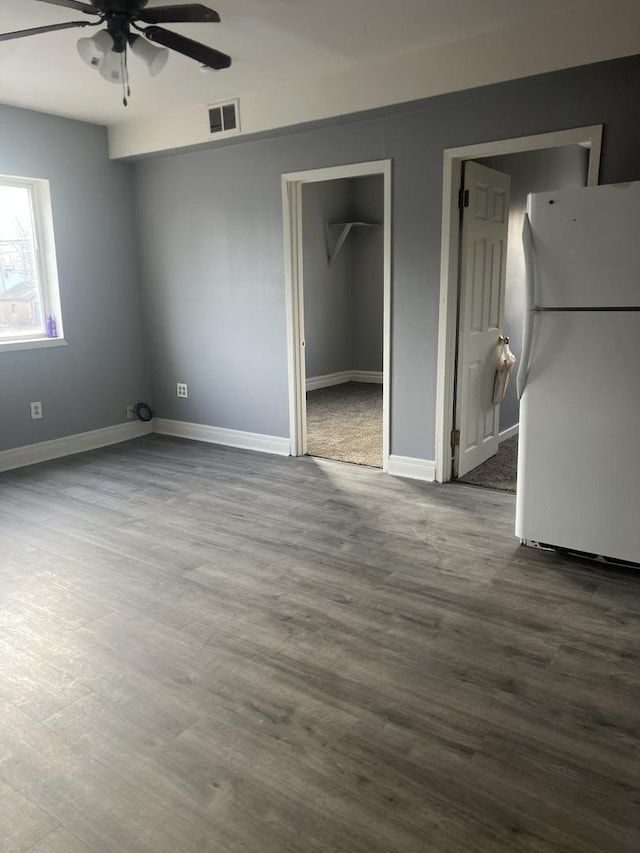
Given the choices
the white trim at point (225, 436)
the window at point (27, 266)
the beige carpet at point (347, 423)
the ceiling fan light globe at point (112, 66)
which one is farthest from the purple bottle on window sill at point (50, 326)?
the ceiling fan light globe at point (112, 66)

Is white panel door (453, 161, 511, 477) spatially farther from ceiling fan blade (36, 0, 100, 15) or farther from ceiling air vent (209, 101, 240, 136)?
ceiling fan blade (36, 0, 100, 15)

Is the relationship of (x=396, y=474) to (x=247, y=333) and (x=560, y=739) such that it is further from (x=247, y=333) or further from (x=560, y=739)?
(x=560, y=739)

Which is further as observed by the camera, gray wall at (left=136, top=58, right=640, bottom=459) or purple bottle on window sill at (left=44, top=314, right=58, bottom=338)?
purple bottle on window sill at (left=44, top=314, right=58, bottom=338)

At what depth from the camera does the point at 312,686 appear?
2.14 metres

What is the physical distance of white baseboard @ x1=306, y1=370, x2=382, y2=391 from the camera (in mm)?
7703

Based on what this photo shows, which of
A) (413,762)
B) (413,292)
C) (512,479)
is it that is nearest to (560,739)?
(413,762)

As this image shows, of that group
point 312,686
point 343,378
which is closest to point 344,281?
point 343,378

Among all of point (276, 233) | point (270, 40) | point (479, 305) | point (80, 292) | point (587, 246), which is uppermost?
point (270, 40)

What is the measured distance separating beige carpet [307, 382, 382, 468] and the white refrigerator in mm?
1778

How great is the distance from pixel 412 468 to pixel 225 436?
1732mm

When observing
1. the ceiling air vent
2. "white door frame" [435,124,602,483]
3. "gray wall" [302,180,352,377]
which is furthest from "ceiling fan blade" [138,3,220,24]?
"gray wall" [302,180,352,377]

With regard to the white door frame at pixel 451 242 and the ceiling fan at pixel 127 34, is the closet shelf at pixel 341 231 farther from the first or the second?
the ceiling fan at pixel 127 34

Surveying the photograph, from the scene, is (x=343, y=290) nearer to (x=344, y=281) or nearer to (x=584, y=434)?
(x=344, y=281)

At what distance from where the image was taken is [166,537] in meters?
3.39
